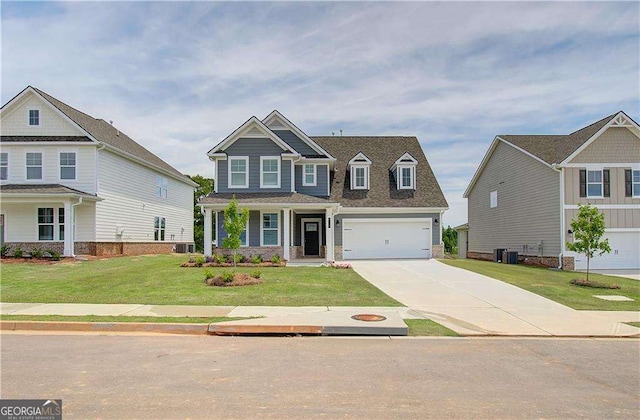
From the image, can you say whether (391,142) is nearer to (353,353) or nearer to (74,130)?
(74,130)

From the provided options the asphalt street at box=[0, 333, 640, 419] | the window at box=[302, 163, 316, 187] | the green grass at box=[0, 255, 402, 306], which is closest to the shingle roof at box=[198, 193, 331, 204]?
the window at box=[302, 163, 316, 187]

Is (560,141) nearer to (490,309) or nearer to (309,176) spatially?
(309,176)

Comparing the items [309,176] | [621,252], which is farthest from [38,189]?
[621,252]

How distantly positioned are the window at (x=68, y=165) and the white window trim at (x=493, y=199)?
27.0 metres

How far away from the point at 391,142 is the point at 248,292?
22.1 metres

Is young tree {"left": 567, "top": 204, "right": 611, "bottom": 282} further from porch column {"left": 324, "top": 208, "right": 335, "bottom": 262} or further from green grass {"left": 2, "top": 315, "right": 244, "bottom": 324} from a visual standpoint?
green grass {"left": 2, "top": 315, "right": 244, "bottom": 324}

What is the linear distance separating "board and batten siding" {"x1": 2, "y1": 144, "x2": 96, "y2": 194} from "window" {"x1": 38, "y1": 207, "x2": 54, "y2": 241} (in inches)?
64.5

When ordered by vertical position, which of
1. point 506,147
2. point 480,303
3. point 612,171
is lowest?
point 480,303

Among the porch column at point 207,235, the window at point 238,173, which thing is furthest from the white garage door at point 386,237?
the porch column at point 207,235

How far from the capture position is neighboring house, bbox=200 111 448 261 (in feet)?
81.7

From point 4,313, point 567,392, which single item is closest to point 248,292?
point 4,313

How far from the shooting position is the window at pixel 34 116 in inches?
1027

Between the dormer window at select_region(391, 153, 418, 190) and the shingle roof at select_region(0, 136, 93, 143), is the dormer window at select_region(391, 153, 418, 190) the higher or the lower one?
the lower one

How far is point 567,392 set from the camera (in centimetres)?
596
